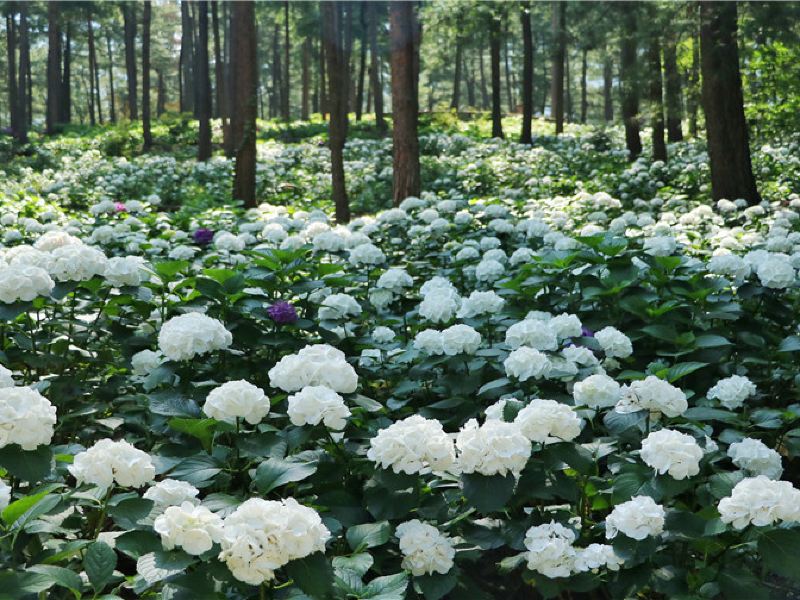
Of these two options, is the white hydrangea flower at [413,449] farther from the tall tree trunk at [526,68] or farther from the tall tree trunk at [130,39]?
the tall tree trunk at [130,39]

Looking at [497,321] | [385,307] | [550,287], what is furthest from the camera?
[385,307]

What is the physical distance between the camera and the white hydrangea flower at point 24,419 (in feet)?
6.57

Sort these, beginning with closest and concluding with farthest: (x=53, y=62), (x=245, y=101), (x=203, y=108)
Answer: (x=245, y=101), (x=203, y=108), (x=53, y=62)

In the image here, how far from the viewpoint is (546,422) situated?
228 centimetres

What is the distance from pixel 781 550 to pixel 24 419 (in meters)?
1.97

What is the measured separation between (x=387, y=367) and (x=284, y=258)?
0.87 m

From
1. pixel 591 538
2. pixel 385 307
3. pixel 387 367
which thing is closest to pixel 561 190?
pixel 385 307

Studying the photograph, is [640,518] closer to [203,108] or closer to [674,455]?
[674,455]

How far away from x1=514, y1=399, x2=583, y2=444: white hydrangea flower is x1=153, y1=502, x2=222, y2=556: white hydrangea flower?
3.16ft

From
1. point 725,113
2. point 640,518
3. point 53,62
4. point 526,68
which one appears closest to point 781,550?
point 640,518

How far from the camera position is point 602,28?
1185 cm

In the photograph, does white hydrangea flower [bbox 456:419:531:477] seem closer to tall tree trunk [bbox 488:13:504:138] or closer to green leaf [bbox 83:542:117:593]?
green leaf [bbox 83:542:117:593]

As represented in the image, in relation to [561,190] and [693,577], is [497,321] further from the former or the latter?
[561,190]

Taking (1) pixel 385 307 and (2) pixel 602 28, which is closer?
(1) pixel 385 307
